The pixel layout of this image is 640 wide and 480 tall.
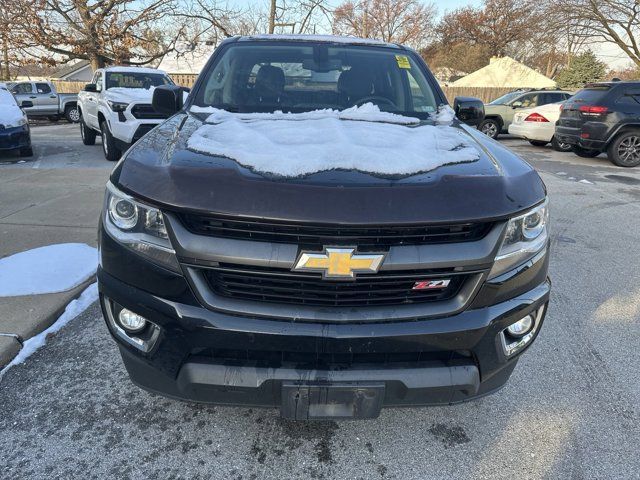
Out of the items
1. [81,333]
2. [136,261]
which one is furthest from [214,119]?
[81,333]

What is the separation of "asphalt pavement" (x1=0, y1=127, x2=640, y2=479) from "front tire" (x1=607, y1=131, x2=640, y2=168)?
890 cm

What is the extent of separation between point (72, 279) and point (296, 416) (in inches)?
107

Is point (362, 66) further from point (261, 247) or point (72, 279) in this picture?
point (72, 279)

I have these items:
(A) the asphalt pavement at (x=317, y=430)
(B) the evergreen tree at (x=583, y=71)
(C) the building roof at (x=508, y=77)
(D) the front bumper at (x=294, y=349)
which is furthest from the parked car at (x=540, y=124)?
(B) the evergreen tree at (x=583, y=71)

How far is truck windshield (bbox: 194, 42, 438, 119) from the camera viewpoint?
10.4 ft

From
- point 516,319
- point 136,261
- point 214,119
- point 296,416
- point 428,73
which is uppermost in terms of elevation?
point 428,73

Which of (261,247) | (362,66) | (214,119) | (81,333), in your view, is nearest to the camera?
(261,247)

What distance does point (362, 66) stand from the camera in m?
3.47

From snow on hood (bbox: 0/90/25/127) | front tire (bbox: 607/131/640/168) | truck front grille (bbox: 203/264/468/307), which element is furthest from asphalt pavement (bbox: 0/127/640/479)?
front tire (bbox: 607/131/640/168)

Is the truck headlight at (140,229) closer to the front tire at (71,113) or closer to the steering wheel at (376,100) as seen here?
the steering wheel at (376,100)

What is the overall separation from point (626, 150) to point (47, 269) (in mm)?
11358

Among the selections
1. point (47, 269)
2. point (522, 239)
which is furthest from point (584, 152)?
point (47, 269)

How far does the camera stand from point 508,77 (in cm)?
3400

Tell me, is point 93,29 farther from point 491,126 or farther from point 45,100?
point 491,126
